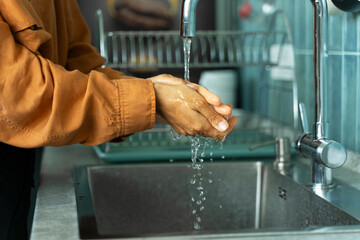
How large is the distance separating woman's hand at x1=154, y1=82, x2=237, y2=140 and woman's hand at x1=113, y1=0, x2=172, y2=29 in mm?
2292

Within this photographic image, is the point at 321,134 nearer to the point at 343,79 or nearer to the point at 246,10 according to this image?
the point at 343,79

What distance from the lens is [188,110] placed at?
2.49 ft

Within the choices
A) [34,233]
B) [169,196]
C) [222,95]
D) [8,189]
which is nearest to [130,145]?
[169,196]

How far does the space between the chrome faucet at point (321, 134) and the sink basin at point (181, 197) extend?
140 mm

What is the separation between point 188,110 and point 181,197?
0.49 metres

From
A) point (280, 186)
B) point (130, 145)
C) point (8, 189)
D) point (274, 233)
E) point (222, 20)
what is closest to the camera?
point (274, 233)

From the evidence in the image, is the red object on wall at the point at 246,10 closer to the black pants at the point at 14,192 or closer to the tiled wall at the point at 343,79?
the tiled wall at the point at 343,79

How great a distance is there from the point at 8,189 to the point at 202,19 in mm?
2202

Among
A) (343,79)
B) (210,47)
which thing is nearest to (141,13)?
(210,47)

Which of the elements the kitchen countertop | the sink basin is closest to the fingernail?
the kitchen countertop

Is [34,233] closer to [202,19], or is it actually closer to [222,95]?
[222,95]

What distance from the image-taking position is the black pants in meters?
0.95

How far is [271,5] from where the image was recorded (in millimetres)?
1926

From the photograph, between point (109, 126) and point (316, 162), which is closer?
point (109, 126)
